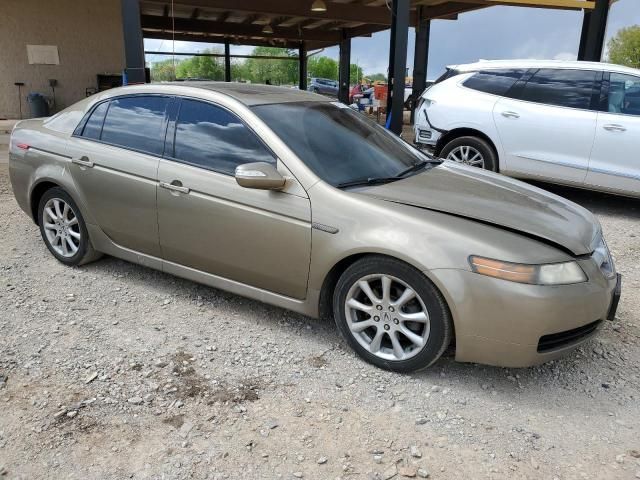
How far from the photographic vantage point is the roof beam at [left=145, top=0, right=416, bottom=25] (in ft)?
44.1

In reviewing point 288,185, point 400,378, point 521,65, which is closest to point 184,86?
point 288,185

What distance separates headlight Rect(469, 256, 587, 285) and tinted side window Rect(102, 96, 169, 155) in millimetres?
2327

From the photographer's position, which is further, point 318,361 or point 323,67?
point 323,67

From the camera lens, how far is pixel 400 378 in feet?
10.1

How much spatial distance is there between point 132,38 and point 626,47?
152 ft

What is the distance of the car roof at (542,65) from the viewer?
257 inches

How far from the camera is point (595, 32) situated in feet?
37.8

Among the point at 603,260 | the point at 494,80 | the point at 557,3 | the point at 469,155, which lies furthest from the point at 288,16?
the point at 603,260

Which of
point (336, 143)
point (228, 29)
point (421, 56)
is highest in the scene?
point (228, 29)

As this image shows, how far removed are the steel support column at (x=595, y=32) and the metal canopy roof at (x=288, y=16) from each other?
0.25 metres

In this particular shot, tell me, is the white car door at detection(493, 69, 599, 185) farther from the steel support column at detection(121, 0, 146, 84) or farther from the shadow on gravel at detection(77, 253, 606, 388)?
the steel support column at detection(121, 0, 146, 84)

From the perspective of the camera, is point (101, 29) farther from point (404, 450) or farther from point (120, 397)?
point (404, 450)

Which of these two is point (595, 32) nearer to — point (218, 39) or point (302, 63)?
point (302, 63)

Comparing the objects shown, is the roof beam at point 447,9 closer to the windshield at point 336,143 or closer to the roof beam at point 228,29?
the roof beam at point 228,29
